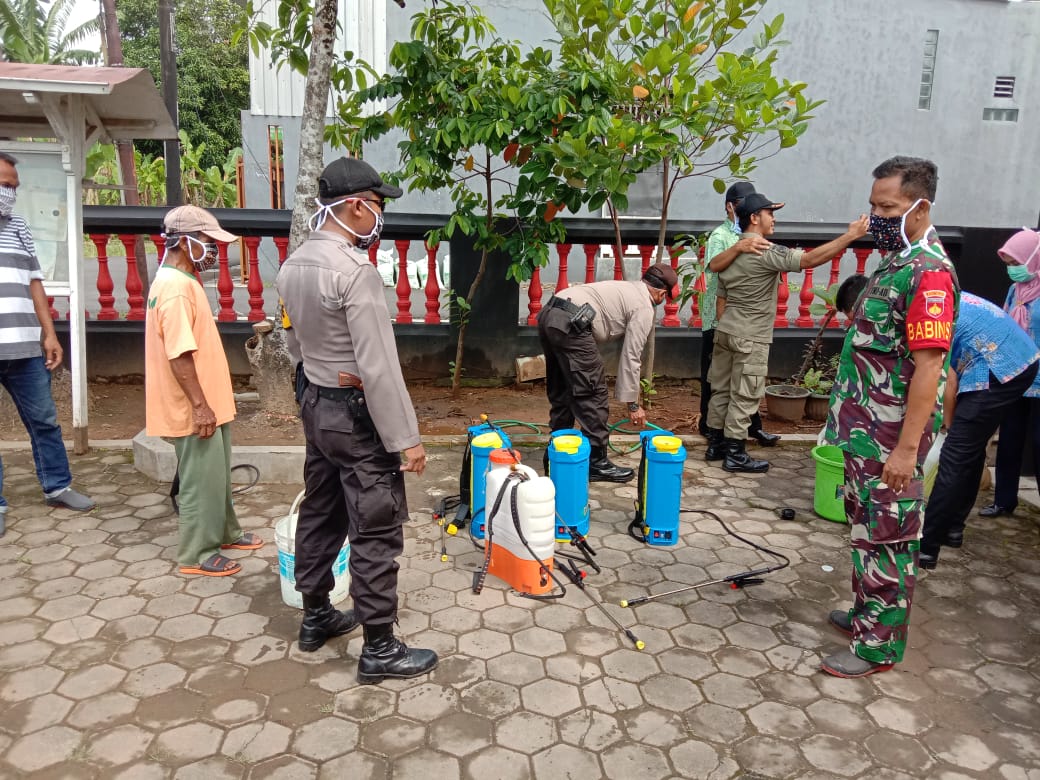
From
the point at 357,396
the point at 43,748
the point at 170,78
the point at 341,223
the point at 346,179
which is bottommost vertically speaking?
the point at 43,748

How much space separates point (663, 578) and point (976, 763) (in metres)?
1.72

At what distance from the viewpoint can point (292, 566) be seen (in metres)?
3.98

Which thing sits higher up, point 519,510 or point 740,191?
point 740,191

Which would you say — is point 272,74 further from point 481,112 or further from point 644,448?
point 644,448

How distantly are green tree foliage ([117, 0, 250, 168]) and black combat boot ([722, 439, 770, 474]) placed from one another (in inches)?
→ 886

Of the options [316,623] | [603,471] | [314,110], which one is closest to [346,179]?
[316,623]

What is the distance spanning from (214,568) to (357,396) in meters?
1.71

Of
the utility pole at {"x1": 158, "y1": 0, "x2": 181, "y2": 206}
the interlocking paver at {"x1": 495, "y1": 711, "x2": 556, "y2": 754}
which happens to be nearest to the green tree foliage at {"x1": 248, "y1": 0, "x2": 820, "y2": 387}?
the interlocking paver at {"x1": 495, "y1": 711, "x2": 556, "y2": 754}

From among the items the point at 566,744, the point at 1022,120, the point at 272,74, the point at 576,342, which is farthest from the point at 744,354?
the point at 1022,120

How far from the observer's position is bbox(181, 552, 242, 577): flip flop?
14.3 ft

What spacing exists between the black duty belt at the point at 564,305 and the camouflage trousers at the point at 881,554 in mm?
2203

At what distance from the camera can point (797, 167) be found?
52.4ft

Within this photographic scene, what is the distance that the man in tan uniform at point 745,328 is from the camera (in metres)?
5.86

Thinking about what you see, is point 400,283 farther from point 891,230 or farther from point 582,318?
point 891,230
